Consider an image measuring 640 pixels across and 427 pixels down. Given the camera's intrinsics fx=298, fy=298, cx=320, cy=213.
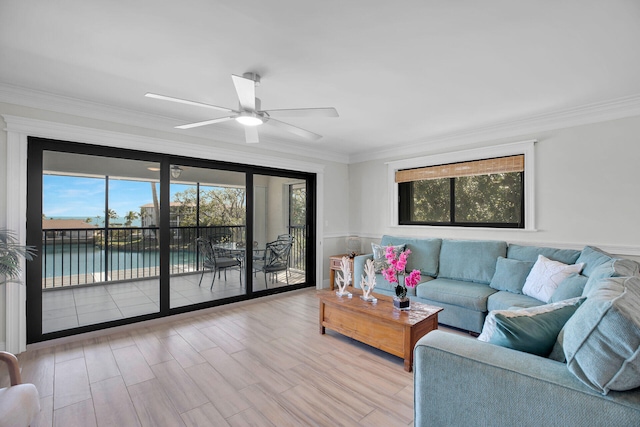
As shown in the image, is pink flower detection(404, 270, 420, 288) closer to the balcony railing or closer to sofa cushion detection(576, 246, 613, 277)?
sofa cushion detection(576, 246, 613, 277)

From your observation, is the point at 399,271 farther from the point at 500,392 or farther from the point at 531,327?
the point at 500,392

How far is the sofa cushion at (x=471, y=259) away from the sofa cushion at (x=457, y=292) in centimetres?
11

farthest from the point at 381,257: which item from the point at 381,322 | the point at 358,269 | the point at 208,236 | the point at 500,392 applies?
the point at 500,392

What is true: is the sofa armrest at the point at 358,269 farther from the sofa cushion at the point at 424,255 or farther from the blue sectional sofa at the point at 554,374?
the blue sectional sofa at the point at 554,374

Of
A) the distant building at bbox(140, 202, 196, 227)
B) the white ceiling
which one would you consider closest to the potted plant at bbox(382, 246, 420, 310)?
the white ceiling

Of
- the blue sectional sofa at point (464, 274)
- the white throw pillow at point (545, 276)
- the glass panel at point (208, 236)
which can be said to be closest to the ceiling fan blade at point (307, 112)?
the glass panel at point (208, 236)

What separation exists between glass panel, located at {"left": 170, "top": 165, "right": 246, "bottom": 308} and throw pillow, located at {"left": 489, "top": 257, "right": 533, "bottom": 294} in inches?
134

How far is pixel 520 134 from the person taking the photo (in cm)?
377

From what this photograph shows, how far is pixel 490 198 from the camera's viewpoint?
165 inches

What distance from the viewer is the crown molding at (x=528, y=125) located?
122 inches

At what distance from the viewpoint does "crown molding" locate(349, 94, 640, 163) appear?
309 cm

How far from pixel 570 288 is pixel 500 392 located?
1.78m

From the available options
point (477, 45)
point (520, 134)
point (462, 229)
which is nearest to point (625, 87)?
point (520, 134)

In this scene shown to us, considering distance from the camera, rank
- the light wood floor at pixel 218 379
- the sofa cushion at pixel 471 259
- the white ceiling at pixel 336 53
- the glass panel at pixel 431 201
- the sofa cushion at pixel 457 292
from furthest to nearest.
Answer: the glass panel at pixel 431 201 → the sofa cushion at pixel 471 259 → the sofa cushion at pixel 457 292 → the light wood floor at pixel 218 379 → the white ceiling at pixel 336 53
